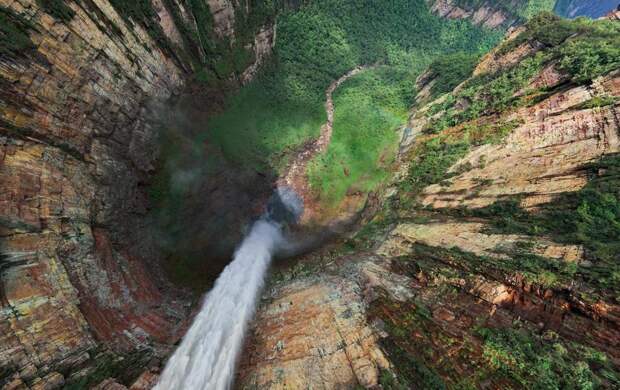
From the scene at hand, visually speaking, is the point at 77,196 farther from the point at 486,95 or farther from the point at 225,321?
the point at 486,95

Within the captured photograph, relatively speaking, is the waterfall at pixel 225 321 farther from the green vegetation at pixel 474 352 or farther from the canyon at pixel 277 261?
the green vegetation at pixel 474 352

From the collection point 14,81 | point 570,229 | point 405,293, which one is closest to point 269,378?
point 405,293

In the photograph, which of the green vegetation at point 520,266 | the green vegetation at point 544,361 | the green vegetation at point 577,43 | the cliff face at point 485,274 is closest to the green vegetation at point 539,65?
the green vegetation at point 577,43

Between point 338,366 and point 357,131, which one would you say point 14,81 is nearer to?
point 338,366

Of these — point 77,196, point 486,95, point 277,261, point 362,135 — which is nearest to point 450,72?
point 486,95

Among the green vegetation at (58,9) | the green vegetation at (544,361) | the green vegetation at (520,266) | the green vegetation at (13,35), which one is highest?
the green vegetation at (58,9)

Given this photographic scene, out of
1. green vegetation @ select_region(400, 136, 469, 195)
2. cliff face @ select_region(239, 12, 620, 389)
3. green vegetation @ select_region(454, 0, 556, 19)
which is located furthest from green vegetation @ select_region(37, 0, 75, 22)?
green vegetation @ select_region(454, 0, 556, 19)
